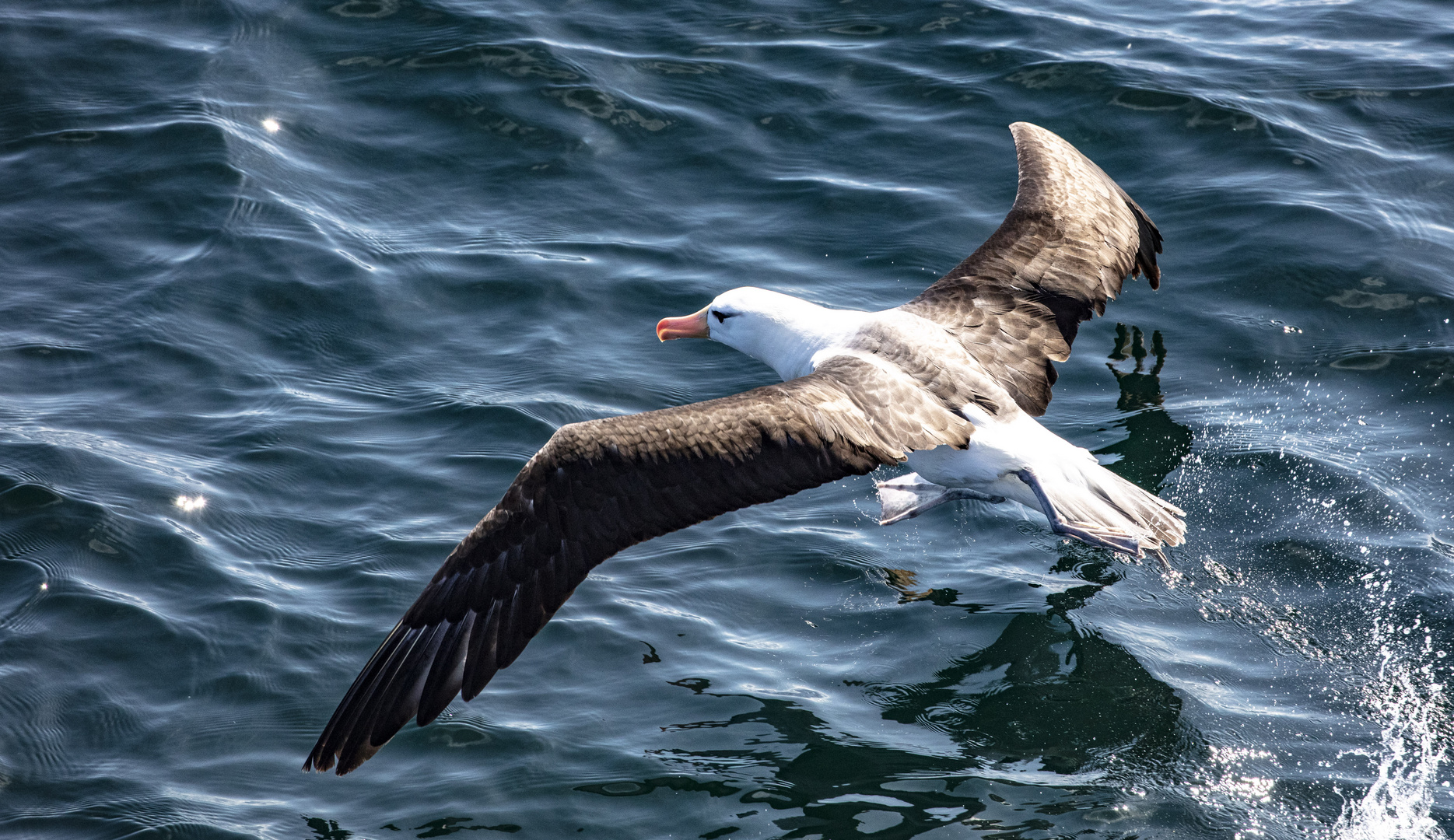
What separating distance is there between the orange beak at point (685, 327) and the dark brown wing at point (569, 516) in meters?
1.96

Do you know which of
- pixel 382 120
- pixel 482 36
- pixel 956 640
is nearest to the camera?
pixel 956 640

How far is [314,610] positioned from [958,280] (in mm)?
3843

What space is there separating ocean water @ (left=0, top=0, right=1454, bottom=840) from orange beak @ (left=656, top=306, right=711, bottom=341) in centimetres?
40

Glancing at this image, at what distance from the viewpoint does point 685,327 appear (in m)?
7.61

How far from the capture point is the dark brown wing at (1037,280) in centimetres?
692

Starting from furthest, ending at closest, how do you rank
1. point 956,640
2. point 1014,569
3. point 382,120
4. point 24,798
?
point 382,120 → point 1014,569 → point 956,640 → point 24,798

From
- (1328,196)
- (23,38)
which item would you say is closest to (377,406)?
(23,38)

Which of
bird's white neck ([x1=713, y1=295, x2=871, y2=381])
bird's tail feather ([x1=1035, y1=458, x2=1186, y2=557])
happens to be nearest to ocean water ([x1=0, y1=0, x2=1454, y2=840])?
bird's tail feather ([x1=1035, y1=458, x2=1186, y2=557])

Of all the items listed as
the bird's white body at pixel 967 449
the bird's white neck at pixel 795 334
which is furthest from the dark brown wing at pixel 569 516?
the bird's white neck at pixel 795 334

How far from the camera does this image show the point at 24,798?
521 cm

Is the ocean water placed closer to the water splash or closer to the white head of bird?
the water splash

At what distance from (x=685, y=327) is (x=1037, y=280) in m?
2.04

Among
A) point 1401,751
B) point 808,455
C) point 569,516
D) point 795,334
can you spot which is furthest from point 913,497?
point 1401,751

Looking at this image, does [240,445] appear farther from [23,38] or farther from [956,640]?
[23,38]
